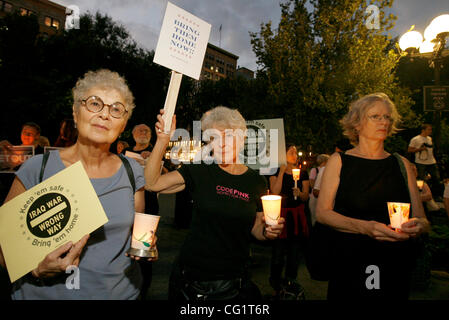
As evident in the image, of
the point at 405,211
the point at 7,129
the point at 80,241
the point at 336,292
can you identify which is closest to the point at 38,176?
the point at 80,241

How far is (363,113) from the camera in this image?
7.81 feet

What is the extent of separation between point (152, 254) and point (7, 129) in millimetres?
22631

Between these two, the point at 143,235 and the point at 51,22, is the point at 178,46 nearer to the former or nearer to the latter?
the point at 143,235

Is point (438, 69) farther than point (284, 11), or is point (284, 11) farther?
point (284, 11)

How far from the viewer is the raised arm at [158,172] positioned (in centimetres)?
217

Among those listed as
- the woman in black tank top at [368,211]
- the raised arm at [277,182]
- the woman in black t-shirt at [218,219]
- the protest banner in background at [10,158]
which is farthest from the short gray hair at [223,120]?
the protest banner in background at [10,158]

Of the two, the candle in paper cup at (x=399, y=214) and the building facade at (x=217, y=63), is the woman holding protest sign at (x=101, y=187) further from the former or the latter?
the building facade at (x=217, y=63)

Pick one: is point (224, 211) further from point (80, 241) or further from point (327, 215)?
point (80, 241)

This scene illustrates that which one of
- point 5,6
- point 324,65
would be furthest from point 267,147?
point 5,6

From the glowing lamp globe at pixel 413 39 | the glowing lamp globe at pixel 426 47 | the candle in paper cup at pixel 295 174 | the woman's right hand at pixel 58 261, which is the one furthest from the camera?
the glowing lamp globe at pixel 413 39

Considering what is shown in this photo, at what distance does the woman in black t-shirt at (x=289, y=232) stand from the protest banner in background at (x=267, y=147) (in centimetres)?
31

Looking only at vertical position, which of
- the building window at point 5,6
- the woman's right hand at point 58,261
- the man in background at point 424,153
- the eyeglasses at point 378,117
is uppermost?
the building window at point 5,6

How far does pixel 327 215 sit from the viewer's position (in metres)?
2.18

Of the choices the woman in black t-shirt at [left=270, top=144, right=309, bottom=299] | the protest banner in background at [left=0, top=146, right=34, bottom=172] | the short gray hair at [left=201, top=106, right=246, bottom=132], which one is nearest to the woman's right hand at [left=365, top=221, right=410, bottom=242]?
the short gray hair at [left=201, top=106, right=246, bottom=132]
